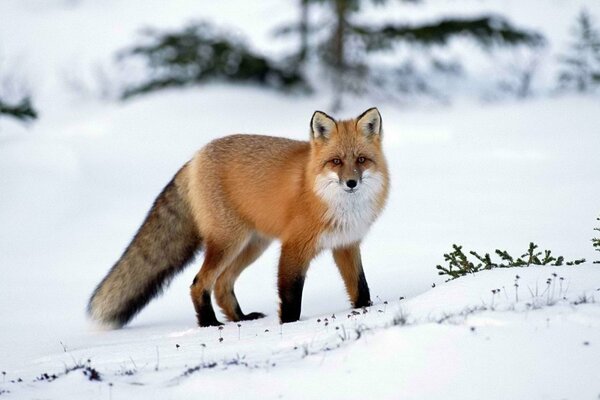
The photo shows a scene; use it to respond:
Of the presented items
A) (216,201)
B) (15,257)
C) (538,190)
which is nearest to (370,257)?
(216,201)

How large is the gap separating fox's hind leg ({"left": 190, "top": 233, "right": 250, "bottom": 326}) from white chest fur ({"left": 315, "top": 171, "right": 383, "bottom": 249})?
87 cm

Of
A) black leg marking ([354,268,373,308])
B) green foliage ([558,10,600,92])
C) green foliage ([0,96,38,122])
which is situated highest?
green foliage ([558,10,600,92])

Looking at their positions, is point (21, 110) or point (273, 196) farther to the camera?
point (21, 110)

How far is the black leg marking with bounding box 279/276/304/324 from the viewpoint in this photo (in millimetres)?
5719

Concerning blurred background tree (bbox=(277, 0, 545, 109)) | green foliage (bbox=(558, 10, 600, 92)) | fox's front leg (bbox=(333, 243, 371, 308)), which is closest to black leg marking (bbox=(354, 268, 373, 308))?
fox's front leg (bbox=(333, 243, 371, 308))

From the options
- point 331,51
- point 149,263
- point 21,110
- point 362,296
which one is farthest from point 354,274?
point 331,51

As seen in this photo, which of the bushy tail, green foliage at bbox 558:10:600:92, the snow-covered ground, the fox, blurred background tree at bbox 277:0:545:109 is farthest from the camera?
green foliage at bbox 558:10:600:92

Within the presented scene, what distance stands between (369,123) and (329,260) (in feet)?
12.4

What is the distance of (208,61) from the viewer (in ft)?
50.6

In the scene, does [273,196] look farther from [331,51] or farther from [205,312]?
[331,51]

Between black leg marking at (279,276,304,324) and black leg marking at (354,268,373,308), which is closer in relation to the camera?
black leg marking at (279,276,304,324)

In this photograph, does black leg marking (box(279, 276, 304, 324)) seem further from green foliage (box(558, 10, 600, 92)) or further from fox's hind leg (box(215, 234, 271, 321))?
green foliage (box(558, 10, 600, 92))

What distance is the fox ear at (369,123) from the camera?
18.5 ft

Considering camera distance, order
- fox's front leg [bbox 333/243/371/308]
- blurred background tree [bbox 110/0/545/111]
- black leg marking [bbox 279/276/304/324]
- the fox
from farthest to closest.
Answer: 1. blurred background tree [bbox 110/0/545/111]
2. fox's front leg [bbox 333/243/371/308]
3. black leg marking [bbox 279/276/304/324]
4. the fox
